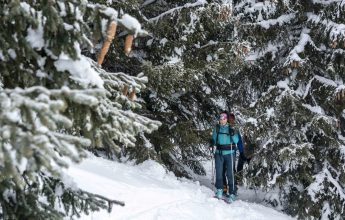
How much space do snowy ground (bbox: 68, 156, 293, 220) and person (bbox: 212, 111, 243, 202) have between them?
13.3 inches

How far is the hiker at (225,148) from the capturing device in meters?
11.0

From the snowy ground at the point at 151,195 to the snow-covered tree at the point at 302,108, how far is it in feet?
3.17

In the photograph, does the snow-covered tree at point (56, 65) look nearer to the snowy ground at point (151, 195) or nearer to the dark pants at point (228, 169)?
the snowy ground at point (151, 195)

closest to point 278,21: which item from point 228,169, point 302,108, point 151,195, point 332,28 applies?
point 332,28

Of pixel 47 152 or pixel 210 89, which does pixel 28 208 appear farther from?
pixel 210 89

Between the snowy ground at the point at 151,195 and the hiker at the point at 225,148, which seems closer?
the snowy ground at the point at 151,195

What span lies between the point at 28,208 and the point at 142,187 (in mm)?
5560

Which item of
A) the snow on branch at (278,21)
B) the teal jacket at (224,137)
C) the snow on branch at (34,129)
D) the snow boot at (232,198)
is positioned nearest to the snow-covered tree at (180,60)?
the teal jacket at (224,137)

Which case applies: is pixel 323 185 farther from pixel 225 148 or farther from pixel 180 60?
pixel 180 60

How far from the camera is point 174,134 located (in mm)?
11805

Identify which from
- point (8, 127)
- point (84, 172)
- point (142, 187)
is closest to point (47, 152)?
point (8, 127)

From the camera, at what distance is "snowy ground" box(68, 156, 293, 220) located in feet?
26.8

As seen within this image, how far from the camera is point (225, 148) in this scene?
36.4 ft

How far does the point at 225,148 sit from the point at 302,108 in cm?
211
